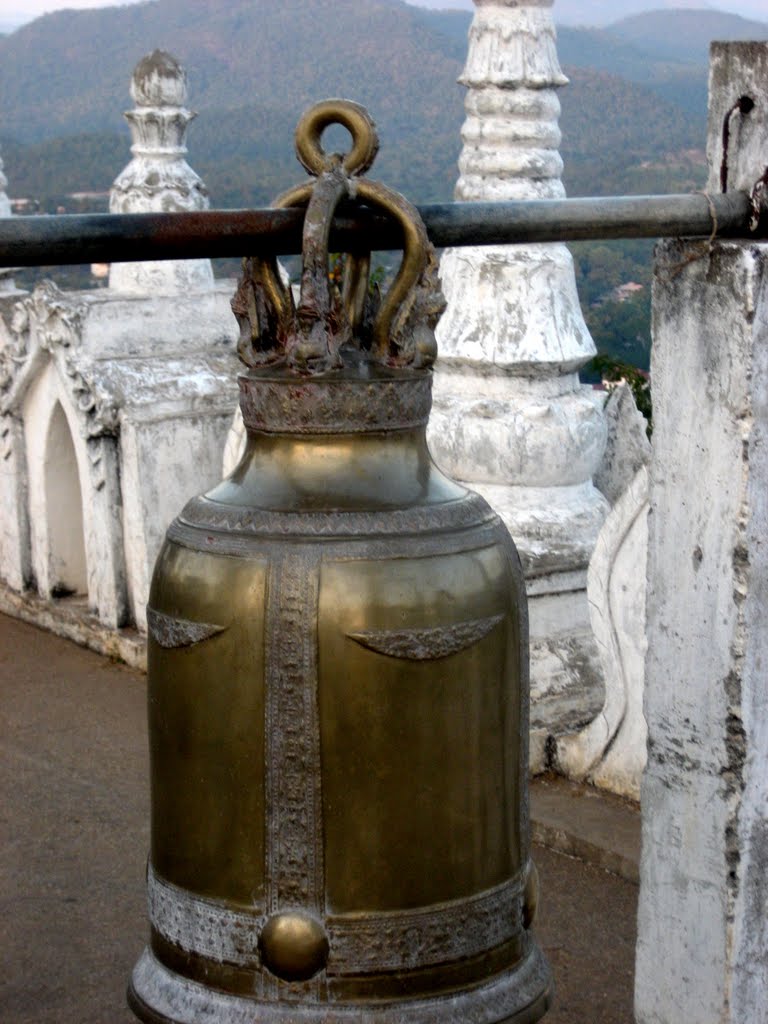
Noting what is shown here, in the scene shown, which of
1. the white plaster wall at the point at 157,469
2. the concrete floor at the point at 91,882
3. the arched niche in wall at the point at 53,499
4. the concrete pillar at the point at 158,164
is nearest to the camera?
the concrete floor at the point at 91,882

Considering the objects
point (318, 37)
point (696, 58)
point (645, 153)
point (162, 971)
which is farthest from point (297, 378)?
point (696, 58)

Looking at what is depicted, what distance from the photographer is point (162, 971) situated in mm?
1896

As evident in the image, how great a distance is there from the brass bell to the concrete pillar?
14.1 ft

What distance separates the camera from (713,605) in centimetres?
304

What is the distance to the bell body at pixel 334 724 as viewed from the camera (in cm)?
176

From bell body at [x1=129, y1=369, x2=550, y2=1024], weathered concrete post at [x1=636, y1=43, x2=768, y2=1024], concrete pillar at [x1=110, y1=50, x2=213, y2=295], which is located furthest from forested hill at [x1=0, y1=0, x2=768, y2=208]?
bell body at [x1=129, y1=369, x2=550, y2=1024]

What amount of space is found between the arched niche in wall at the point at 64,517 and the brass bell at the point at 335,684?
4655 mm

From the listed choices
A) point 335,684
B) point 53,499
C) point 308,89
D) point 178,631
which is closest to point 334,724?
point 335,684

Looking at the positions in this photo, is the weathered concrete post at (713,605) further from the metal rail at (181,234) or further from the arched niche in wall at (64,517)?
the arched niche in wall at (64,517)

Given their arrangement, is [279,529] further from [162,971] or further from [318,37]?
[318,37]

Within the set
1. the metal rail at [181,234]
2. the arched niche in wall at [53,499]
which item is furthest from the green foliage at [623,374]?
the metal rail at [181,234]

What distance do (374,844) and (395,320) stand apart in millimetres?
566

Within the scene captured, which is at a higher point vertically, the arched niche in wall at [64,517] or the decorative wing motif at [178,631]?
the decorative wing motif at [178,631]

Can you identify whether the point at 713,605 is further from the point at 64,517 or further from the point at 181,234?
the point at 64,517
